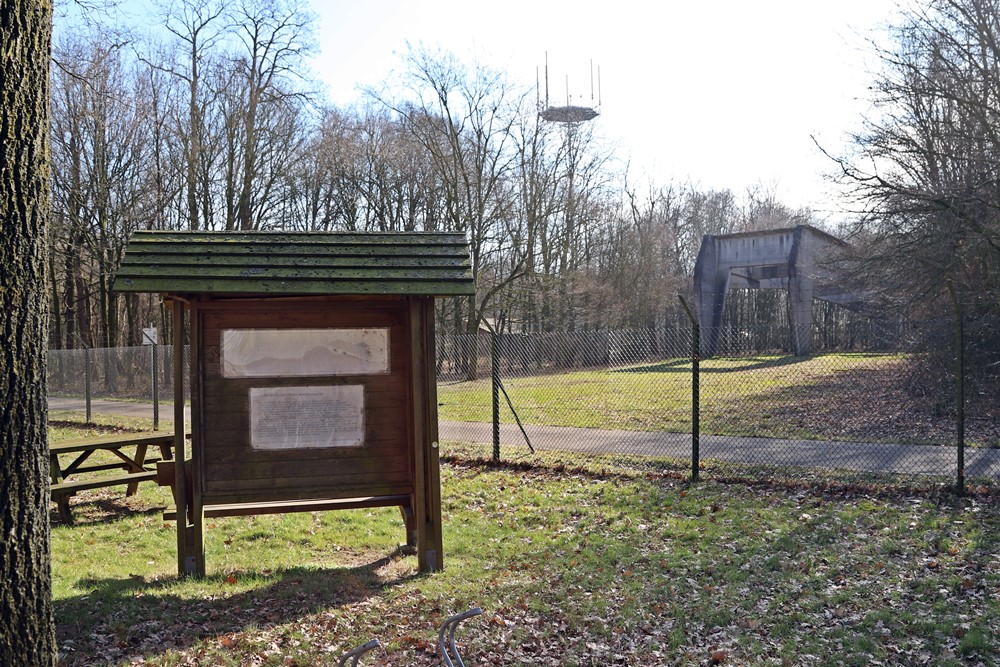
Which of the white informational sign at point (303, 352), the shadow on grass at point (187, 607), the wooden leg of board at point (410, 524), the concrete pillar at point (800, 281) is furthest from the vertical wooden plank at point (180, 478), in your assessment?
the concrete pillar at point (800, 281)

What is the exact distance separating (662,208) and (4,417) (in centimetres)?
6083

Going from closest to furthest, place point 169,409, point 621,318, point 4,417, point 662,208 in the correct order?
point 4,417 < point 169,409 < point 621,318 < point 662,208

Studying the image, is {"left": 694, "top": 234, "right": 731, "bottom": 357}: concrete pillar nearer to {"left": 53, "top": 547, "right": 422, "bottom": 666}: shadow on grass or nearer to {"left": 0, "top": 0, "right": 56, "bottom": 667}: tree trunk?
{"left": 53, "top": 547, "right": 422, "bottom": 666}: shadow on grass

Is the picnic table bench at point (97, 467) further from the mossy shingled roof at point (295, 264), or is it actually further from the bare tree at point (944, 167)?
the bare tree at point (944, 167)

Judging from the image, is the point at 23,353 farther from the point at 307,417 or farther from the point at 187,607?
the point at 307,417

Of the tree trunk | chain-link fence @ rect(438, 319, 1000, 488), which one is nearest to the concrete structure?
chain-link fence @ rect(438, 319, 1000, 488)

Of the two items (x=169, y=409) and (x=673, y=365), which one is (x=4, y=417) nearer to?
(x=673, y=365)

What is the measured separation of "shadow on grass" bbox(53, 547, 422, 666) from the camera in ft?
17.6

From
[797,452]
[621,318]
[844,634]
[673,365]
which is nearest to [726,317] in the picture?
[621,318]

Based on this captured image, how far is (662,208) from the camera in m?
61.9

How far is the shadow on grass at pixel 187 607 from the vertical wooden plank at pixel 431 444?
368 mm

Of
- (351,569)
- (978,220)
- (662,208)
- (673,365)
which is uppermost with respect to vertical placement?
(662,208)

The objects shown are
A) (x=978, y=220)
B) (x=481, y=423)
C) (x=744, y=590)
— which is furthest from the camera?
(x=481, y=423)

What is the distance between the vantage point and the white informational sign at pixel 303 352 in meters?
7.30
